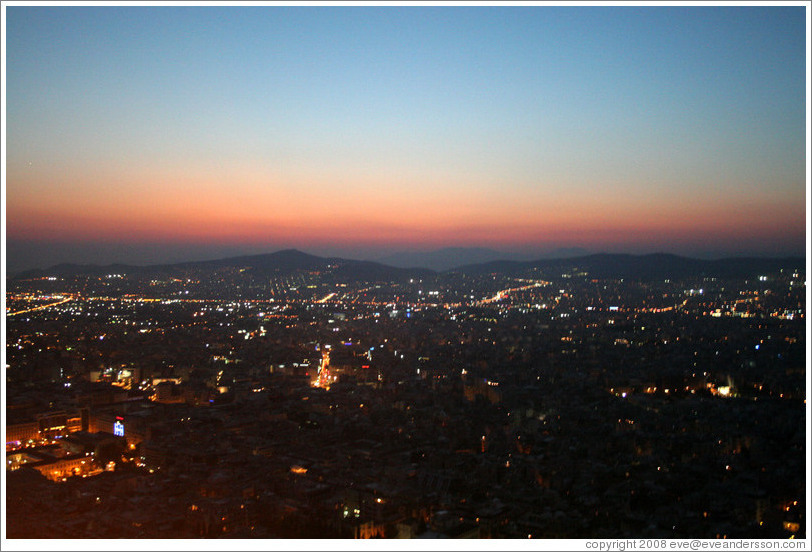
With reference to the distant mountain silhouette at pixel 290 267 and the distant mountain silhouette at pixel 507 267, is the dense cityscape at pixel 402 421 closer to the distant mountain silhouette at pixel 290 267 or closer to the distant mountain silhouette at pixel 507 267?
the distant mountain silhouette at pixel 507 267

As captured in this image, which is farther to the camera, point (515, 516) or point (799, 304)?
point (799, 304)

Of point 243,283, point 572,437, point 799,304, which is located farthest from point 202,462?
point 243,283

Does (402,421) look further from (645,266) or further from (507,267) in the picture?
(507,267)

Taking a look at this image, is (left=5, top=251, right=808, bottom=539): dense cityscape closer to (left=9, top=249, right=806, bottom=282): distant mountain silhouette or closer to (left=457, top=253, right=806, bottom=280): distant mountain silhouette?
(left=457, top=253, right=806, bottom=280): distant mountain silhouette

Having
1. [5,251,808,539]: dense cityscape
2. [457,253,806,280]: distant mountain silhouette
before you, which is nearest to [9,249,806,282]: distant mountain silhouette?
[457,253,806,280]: distant mountain silhouette

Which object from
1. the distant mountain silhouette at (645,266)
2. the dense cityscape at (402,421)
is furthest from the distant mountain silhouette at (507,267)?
the dense cityscape at (402,421)

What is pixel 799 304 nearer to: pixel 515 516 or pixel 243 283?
pixel 515 516
